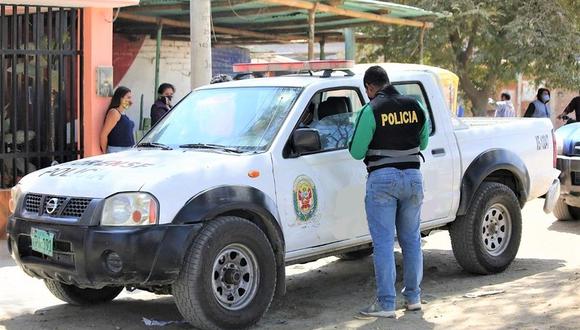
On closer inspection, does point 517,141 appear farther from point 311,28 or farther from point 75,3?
point 75,3

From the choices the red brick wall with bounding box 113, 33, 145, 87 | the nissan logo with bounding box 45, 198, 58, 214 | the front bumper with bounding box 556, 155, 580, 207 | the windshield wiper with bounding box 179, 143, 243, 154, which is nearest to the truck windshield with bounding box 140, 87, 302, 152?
the windshield wiper with bounding box 179, 143, 243, 154

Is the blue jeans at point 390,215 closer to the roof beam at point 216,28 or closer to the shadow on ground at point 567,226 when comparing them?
the shadow on ground at point 567,226

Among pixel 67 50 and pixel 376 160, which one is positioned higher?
pixel 67 50

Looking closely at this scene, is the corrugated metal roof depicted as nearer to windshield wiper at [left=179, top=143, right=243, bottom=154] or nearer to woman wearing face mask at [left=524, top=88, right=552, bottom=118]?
woman wearing face mask at [left=524, top=88, right=552, bottom=118]

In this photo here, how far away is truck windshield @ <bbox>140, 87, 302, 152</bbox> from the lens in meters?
5.90

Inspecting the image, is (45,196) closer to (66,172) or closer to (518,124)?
(66,172)

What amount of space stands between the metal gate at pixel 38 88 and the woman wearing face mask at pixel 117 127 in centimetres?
45

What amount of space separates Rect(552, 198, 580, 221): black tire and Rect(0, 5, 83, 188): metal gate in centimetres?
574

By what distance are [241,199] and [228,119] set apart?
969mm

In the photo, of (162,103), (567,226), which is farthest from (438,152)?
(162,103)

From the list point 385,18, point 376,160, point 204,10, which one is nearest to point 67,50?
point 204,10

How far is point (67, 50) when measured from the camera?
9.19 meters

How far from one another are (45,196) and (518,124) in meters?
4.29

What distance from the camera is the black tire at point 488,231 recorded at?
7.05 meters
